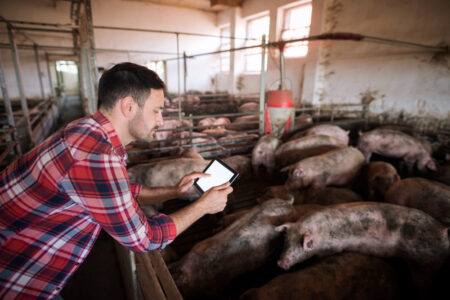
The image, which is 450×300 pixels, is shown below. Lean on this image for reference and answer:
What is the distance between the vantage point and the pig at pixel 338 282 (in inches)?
78.1

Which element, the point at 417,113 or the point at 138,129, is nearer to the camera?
the point at 138,129

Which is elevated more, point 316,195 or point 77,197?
point 77,197

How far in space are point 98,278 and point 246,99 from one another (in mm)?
9966

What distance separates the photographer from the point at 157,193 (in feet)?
5.42

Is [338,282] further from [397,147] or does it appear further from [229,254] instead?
[397,147]

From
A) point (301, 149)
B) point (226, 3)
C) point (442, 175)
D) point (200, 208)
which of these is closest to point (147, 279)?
point (200, 208)

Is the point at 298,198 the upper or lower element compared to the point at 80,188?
lower

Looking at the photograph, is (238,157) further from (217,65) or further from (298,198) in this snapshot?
(217,65)

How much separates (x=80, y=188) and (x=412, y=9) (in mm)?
8894

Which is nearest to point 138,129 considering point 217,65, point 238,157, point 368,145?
point 238,157

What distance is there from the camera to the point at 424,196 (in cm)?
328

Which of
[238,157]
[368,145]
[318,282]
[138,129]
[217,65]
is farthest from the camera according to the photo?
[217,65]

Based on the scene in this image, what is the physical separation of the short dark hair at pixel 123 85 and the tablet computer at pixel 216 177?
68cm

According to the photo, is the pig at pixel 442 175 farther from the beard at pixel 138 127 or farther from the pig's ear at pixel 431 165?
the beard at pixel 138 127
